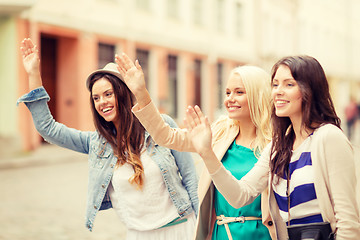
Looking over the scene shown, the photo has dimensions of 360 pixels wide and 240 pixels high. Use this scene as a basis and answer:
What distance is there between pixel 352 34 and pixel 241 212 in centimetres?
4845

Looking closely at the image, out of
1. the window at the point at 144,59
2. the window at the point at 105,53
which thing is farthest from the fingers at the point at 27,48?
the window at the point at 144,59

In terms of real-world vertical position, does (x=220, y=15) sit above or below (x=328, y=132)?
above

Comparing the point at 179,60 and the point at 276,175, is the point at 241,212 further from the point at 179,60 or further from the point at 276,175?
the point at 179,60

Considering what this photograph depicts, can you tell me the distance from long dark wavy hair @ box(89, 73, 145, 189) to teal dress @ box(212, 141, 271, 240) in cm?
54

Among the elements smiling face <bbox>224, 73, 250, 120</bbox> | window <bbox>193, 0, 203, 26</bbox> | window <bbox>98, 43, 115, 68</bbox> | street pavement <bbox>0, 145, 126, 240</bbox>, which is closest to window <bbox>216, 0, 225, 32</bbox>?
window <bbox>193, 0, 203, 26</bbox>

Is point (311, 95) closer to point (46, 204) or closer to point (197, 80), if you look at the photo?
point (46, 204)

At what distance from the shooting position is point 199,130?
2.45 m

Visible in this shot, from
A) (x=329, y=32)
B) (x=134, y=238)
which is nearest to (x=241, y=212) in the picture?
(x=134, y=238)

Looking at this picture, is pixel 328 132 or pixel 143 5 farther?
pixel 143 5

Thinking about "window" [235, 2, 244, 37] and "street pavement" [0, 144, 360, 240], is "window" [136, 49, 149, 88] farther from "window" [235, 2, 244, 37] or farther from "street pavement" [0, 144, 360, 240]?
"window" [235, 2, 244, 37]

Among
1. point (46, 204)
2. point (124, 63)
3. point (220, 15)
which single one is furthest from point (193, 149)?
point (220, 15)

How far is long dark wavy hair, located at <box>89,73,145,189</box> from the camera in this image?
3273mm

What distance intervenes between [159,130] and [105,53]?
17.8m

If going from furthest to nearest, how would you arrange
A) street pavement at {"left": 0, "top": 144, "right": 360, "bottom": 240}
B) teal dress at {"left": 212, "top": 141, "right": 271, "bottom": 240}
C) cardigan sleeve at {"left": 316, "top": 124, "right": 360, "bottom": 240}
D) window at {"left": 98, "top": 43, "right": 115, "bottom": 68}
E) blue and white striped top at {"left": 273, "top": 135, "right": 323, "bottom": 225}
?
window at {"left": 98, "top": 43, "right": 115, "bottom": 68}, street pavement at {"left": 0, "top": 144, "right": 360, "bottom": 240}, teal dress at {"left": 212, "top": 141, "right": 271, "bottom": 240}, blue and white striped top at {"left": 273, "top": 135, "right": 323, "bottom": 225}, cardigan sleeve at {"left": 316, "top": 124, "right": 360, "bottom": 240}
